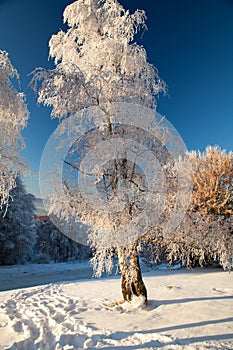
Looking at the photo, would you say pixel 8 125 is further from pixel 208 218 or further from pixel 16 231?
pixel 16 231

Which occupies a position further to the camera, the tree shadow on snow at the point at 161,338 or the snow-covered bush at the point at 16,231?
the snow-covered bush at the point at 16,231

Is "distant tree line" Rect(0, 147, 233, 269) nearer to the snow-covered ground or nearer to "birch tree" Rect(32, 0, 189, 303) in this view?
"birch tree" Rect(32, 0, 189, 303)

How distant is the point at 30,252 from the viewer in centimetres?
2352

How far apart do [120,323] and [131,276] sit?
129 cm

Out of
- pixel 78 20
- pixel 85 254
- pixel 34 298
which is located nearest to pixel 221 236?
pixel 34 298

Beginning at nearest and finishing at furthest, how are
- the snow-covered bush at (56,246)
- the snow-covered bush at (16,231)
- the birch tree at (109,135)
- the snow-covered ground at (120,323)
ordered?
the snow-covered ground at (120,323), the birch tree at (109,135), the snow-covered bush at (16,231), the snow-covered bush at (56,246)

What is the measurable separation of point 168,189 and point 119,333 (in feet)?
10.1

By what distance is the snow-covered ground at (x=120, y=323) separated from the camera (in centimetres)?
388

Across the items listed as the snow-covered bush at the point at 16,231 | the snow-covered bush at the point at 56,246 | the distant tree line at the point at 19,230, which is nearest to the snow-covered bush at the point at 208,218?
the distant tree line at the point at 19,230

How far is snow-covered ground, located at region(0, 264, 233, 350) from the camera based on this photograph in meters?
3.88

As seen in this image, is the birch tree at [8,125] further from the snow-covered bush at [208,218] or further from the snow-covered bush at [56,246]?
the snow-covered bush at [56,246]

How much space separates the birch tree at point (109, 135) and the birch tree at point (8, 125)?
0.58 metres

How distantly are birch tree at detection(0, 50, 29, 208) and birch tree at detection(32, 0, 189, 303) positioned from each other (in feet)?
1.92

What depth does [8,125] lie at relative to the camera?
216 inches
